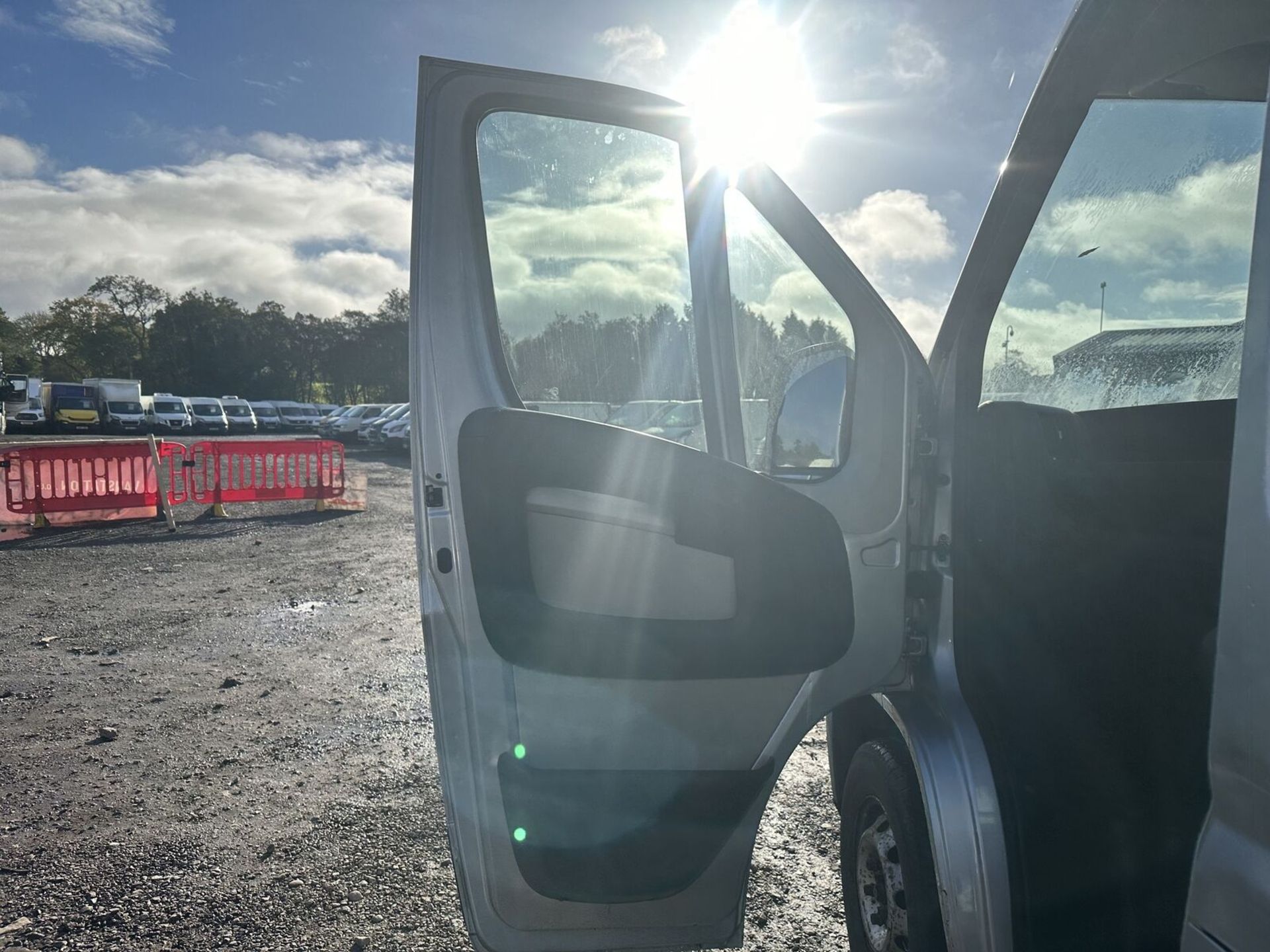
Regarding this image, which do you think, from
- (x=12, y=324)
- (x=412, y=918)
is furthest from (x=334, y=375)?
(x=412, y=918)

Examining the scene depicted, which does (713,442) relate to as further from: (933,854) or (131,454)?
(131,454)

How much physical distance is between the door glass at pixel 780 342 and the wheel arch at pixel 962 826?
634 mm

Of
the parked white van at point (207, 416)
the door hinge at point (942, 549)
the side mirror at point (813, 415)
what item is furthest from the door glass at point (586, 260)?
the parked white van at point (207, 416)

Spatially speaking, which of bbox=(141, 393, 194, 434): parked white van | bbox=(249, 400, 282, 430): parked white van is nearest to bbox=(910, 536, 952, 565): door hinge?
bbox=(141, 393, 194, 434): parked white van

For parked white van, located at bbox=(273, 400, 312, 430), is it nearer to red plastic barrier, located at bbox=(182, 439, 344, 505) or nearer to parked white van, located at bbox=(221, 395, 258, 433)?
parked white van, located at bbox=(221, 395, 258, 433)

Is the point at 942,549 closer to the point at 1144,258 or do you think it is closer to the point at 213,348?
Result: the point at 1144,258

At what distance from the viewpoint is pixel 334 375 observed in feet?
247

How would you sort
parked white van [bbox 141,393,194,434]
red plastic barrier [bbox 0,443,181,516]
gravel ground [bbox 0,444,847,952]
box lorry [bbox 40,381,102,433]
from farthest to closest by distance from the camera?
parked white van [bbox 141,393,194,434]
box lorry [bbox 40,381,102,433]
red plastic barrier [bbox 0,443,181,516]
gravel ground [bbox 0,444,847,952]

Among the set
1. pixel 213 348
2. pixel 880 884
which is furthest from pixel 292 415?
pixel 880 884

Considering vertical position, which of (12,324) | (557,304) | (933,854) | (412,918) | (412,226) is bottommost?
(412,918)

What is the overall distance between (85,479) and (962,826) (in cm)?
1248

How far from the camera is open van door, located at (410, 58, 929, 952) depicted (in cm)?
165

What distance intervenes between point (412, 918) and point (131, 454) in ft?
31.7

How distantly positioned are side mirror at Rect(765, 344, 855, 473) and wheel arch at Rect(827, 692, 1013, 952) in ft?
2.07
